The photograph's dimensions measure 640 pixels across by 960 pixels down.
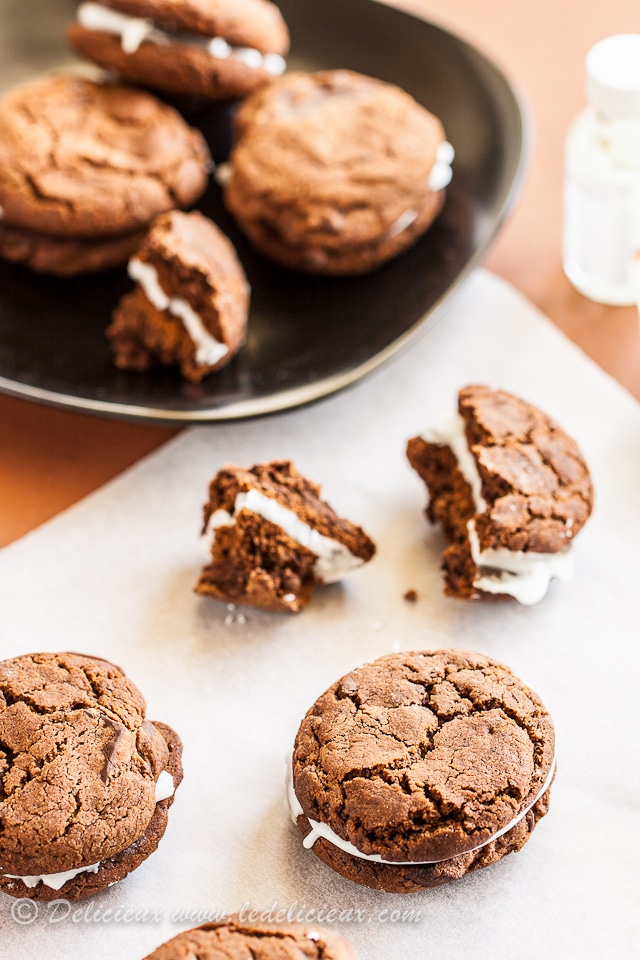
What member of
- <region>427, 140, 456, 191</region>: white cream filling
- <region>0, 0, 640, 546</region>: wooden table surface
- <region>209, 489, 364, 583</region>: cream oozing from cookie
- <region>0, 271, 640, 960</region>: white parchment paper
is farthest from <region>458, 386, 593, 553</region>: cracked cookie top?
<region>427, 140, 456, 191</region>: white cream filling

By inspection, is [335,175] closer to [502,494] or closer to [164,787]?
[502,494]

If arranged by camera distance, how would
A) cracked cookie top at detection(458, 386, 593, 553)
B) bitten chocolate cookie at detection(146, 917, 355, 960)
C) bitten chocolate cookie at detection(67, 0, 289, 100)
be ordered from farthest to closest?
bitten chocolate cookie at detection(67, 0, 289, 100) → cracked cookie top at detection(458, 386, 593, 553) → bitten chocolate cookie at detection(146, 917, 355, 960)

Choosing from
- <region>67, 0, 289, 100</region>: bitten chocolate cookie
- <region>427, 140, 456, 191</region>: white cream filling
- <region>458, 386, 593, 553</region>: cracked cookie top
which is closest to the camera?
<region>458, 386, 593, 553</region>: cracked cookie top

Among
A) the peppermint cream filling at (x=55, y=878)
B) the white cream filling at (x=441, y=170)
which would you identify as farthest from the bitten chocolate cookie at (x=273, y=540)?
the white cream filling at (x=441, y=170)

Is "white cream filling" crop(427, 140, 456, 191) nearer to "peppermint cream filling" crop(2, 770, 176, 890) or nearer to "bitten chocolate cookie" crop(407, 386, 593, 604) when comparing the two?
"bitten chocolate cookie" crop(407, 386, 593, 604)

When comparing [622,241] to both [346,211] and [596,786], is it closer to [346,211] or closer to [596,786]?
[346,211]

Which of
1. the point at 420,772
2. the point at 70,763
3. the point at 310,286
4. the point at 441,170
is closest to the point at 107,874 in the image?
the point at 70,763

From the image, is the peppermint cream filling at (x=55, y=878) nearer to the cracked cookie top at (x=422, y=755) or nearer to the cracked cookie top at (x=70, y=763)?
the cracked cookie top at (x=70, y=763)
